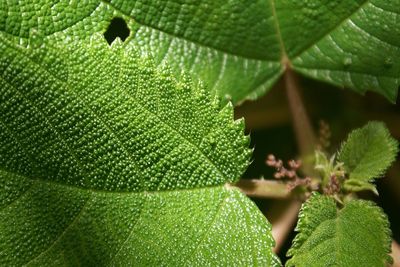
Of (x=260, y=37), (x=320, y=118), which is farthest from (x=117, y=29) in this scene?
(x=320, y=118)

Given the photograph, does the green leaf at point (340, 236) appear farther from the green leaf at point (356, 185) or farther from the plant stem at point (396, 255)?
the plant stem at point (396, 255)

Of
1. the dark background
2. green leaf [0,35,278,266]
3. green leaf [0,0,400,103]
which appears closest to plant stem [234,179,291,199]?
green leaf [0,35,278,266]

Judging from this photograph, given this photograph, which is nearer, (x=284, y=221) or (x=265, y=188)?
(x=265, y=188)

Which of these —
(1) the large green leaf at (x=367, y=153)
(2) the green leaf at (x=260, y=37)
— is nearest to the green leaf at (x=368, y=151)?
(1) the large green leaf at (x=367, y=153)

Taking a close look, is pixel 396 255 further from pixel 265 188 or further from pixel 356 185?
pixel 265 188

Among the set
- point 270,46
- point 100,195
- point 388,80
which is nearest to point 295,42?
point 270,46

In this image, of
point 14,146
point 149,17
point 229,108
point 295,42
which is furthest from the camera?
point 295,42

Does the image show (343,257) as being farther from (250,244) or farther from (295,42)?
(295,42)

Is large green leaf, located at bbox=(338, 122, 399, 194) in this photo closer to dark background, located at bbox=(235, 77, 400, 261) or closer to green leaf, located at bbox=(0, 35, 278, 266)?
green leaf, located at bbox=(0, 35, 278, 266)
